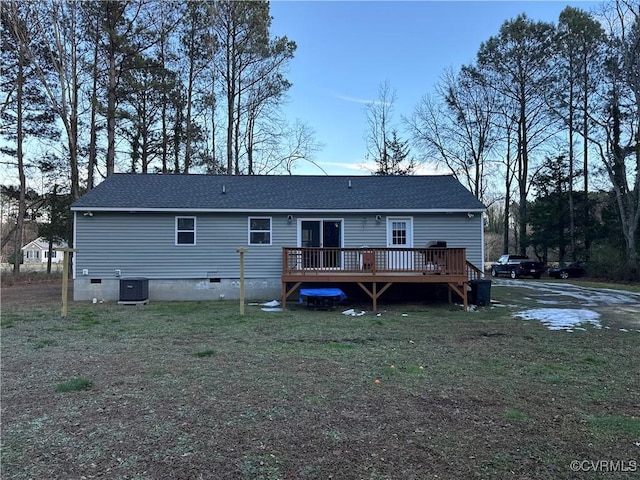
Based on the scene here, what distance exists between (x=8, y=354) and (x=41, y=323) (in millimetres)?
2976

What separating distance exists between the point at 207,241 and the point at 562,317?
32.1 feet

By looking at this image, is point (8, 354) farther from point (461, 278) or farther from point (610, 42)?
point (610, 42)

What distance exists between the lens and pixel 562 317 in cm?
948

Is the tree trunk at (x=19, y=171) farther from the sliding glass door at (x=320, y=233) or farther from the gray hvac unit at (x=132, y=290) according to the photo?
the sliding glass door at (x=320, y=233)

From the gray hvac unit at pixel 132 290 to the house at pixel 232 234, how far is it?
78 centimetres

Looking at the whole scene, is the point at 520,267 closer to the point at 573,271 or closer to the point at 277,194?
the point at 573,271

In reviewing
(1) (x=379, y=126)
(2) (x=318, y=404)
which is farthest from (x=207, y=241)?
(1) (x=379, y=126)

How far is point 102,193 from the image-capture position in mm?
13078

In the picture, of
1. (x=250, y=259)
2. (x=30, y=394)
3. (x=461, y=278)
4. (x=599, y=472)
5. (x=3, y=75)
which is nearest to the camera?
(x=599, y=472)

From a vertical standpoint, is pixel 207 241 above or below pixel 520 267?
above


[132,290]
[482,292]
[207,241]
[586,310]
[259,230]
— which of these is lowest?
[586,310]

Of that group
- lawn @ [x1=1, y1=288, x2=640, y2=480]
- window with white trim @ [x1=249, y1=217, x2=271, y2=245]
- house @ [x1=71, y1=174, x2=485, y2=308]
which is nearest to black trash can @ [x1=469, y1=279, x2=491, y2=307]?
house @ [x1=71, y1=174, x2=485, y2=308]

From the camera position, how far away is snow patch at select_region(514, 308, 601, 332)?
851cm

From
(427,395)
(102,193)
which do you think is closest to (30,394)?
(427,395)
